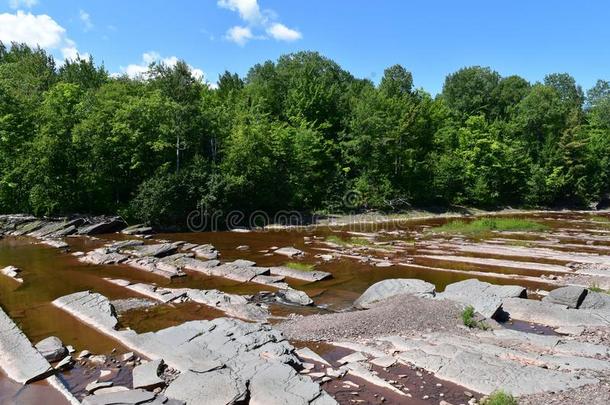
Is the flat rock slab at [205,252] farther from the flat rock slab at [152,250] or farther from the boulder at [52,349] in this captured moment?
the boulder at [52,349]

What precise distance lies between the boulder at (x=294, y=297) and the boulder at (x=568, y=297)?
9458 mm

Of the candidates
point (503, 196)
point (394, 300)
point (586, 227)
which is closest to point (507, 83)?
point (503, 196)

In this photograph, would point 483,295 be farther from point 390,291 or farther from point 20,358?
point 20,358

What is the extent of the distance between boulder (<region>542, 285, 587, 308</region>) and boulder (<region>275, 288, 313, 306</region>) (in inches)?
372

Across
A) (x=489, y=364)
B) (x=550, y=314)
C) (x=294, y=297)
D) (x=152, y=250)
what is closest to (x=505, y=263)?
(x=550, y=314)

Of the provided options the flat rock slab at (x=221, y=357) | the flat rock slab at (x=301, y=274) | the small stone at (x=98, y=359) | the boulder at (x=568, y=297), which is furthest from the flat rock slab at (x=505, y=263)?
the small stone at (x=98, y=359)

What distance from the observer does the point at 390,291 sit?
18.9 meters

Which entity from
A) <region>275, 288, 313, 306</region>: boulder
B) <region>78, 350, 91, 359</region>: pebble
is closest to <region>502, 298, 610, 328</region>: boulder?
<region>275, 288, 313, 306</region>: boulder

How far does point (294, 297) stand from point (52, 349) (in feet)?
29.5

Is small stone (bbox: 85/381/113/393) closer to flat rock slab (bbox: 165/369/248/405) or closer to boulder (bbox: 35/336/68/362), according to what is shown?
flat rock slab (bbox: 165/369/248/405)

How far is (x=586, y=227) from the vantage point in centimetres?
4434

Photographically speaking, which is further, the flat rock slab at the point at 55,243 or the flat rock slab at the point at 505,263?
the flat rock slab at the point at 55,243

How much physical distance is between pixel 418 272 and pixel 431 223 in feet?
86.2

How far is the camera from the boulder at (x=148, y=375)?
425 inches
